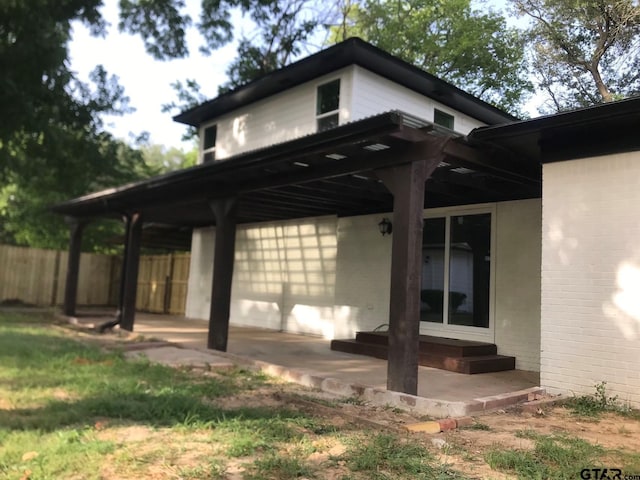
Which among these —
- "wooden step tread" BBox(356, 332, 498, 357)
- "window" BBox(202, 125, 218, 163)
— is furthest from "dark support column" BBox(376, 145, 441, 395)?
"window" BBox(202, 125, 218, 163)

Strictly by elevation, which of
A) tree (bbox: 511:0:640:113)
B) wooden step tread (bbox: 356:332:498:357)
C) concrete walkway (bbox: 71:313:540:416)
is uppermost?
tree (bbox: 511:0:640:113)

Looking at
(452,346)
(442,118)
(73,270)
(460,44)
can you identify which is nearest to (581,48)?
(460,44)

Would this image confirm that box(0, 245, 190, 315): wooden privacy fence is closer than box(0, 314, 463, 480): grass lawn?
No

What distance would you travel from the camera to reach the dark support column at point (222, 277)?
8.85m

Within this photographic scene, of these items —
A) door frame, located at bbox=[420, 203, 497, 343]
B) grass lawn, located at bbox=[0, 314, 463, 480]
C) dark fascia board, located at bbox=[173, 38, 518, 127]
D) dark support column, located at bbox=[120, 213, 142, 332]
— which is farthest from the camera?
dark support column, located at bbox=[120, 213, 142, 332]

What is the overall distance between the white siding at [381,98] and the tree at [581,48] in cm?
868

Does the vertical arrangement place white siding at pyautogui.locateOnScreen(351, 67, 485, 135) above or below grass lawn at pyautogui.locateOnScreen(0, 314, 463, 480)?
above

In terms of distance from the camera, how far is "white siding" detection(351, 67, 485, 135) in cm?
1049

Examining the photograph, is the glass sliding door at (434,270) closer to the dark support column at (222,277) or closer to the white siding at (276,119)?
the white siding at (276,119)

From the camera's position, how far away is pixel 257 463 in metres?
3.56

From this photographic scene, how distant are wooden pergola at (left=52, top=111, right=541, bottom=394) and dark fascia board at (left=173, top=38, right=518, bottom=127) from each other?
9.39 ft

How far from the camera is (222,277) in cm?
888

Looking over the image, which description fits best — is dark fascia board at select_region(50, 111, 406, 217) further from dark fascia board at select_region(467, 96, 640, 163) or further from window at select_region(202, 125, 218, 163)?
window at select_region(202, 125, 218, 163)

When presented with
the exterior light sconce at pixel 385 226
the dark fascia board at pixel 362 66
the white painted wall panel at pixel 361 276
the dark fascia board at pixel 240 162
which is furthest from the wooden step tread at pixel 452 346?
the dark fascia board at pixel 362 66
